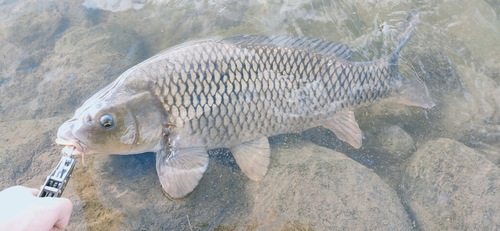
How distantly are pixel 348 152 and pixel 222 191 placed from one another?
149 cm

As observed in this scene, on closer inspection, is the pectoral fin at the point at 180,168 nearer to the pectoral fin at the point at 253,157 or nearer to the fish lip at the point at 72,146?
the pectoral fin at the point at 253,157

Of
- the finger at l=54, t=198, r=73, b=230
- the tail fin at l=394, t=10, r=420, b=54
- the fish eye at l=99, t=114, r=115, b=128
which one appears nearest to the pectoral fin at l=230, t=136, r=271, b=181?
the fish eye at l=99, t=114, r=115, b=128

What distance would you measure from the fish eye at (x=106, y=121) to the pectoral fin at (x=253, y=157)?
116cm

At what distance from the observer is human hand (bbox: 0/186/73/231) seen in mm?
1782

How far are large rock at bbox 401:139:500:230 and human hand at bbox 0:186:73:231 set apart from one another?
10.1 ft

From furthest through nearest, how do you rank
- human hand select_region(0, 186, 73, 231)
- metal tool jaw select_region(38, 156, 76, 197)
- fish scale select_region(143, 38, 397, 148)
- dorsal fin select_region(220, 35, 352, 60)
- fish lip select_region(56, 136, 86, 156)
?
1. dorsal fin select_region(220, 35, 352, 60)
2. fish scale select_region(143, 38, 397, 148)
3. fish lip select_region(56, 136, 86, 156)
4. metal tool jaw select_region(38, 156, 76, 197)
5. human hand select_region(0, 186, 73, 231)

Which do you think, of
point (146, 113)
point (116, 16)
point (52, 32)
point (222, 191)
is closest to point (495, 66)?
point (222, 191)

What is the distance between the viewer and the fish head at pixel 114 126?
2.69 metres

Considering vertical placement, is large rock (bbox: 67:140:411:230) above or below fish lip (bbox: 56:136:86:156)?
below

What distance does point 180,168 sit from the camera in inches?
121

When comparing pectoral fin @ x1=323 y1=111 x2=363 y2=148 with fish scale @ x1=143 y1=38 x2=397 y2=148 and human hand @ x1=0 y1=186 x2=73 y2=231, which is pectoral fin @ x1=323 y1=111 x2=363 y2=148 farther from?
human hand @ x1=0 y1=186 x2=73 y2=231

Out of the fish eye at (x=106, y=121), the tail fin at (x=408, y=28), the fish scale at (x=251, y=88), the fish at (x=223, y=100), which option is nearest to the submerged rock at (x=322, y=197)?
the fish at (x=223, y=100)

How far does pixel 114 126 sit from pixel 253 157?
1.29m

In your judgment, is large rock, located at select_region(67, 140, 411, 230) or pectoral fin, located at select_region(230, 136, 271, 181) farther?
pectoral fin, located at select_region(230, 136, 271, 181)
